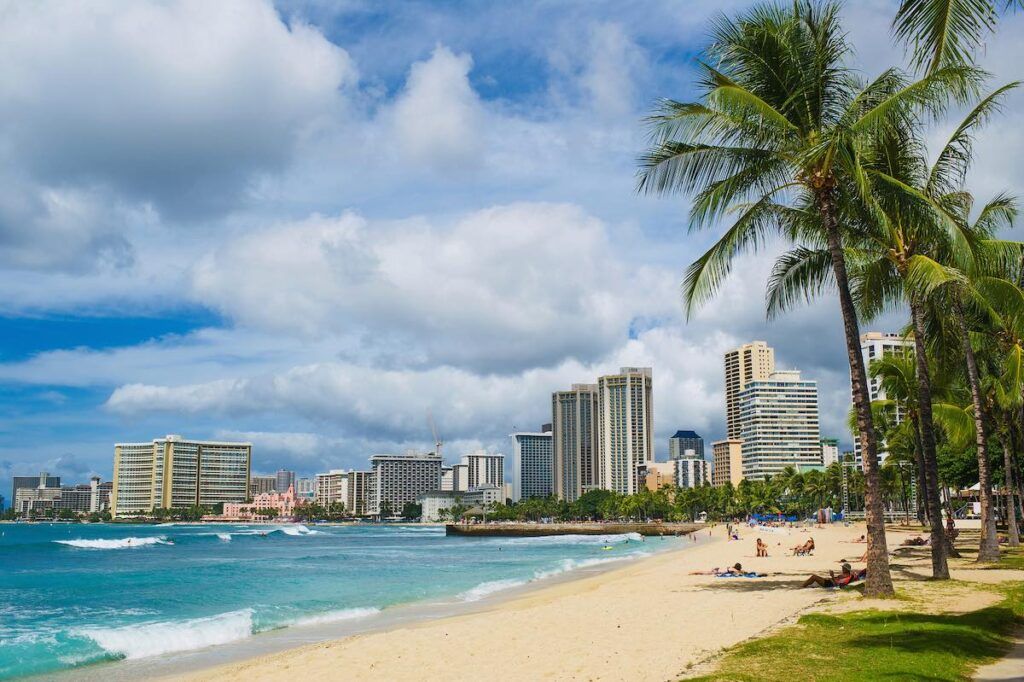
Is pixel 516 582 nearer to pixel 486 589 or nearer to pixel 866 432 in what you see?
pixel 486 589

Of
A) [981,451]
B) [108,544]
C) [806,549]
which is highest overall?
[981,451]

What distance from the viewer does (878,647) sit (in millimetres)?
9727

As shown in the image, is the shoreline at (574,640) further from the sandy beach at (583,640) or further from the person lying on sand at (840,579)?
the person lying on sand at (840,579)

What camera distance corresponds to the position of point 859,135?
551 inches

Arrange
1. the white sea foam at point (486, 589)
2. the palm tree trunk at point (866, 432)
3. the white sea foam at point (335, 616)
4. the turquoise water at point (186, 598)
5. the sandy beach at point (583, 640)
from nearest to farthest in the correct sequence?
the sandy beach at point (583, 640)
the palm tree trunk at point (866, 432)
the turquoise water at point (186, 598)
the white sea foam at point (335, 616)
the white sea foam at point (486, 589)

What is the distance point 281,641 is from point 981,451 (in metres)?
17.7

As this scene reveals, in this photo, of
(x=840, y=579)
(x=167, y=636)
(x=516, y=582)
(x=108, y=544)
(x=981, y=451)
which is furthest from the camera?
(x=108, y=544)

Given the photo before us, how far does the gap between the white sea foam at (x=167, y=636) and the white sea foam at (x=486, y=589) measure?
855cm

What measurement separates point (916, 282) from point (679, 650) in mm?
8122

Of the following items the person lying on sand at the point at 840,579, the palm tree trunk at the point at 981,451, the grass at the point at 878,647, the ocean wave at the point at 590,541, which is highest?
the palm tree trunk at the point at 981,451

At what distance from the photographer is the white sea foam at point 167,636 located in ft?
Answer: 62.3

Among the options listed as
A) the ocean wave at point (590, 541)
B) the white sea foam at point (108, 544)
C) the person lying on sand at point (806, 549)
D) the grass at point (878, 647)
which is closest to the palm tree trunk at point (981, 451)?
the grass at point (878, 647)

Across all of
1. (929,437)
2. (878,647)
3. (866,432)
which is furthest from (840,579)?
(878,647)

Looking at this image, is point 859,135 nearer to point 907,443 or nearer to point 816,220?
point 816,220
